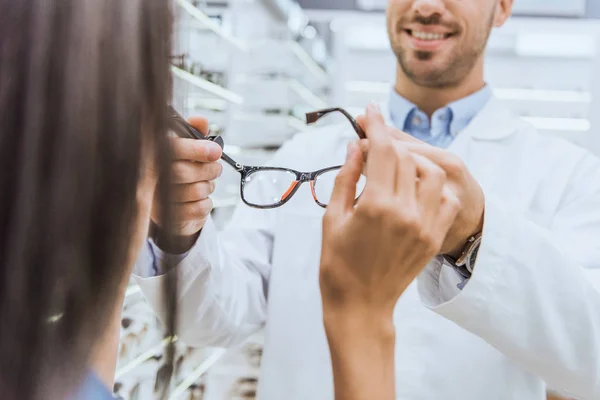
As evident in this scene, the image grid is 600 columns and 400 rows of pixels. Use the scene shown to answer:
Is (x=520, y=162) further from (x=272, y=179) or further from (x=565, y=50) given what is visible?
(x=565, y=50)

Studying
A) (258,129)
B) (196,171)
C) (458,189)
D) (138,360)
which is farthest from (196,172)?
(258,129)

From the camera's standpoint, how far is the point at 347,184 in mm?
664

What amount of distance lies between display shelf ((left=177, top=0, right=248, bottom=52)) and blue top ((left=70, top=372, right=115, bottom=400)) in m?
2.22

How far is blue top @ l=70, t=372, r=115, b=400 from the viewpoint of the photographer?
21.6 inches

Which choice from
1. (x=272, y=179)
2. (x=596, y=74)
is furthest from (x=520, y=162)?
(x=596, y=74)

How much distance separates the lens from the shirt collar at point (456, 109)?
63.1 inches

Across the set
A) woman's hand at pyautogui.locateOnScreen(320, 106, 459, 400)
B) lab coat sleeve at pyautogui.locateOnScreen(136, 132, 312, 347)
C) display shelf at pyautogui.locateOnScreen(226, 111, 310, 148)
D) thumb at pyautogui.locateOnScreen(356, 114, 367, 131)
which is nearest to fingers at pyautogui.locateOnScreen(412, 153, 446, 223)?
woman's hand at pyautogui.locateOnScreen(320, 106, 459, 400)

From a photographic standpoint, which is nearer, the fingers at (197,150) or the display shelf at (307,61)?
the fingers at (197,150)

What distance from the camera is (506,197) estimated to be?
1454 millimetres

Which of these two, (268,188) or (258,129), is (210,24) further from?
(268,188)

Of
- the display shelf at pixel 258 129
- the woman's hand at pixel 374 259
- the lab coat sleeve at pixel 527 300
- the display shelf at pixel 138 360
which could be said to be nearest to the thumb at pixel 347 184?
the woman's hand at pixel 374 259

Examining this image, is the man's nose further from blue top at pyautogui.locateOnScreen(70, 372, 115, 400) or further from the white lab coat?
blue top at pyautogui.locateOnScreen(70, 372, 115, 400)

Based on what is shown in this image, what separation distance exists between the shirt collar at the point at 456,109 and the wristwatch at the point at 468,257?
77 cm

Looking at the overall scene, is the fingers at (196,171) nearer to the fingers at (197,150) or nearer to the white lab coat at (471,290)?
the fingers at (197,150)
